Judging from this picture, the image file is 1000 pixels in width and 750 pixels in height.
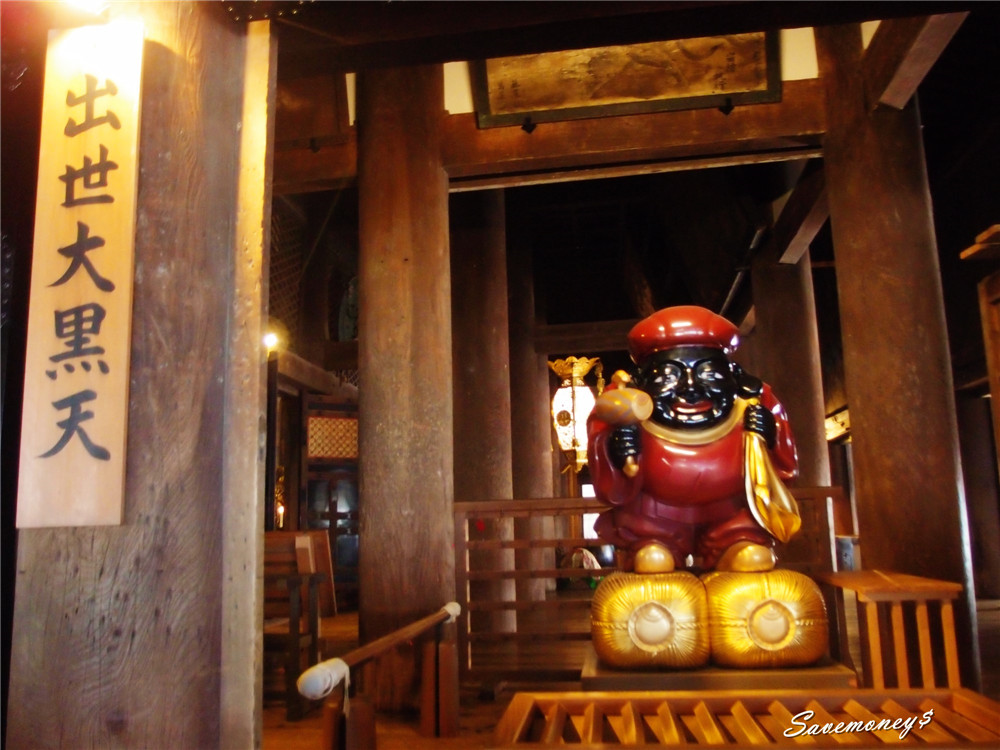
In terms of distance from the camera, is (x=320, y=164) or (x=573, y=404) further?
(x=573, y=404)

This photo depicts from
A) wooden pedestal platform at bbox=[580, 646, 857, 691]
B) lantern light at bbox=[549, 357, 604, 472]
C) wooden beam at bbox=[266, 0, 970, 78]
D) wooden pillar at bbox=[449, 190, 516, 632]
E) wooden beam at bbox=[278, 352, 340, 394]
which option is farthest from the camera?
lantern light at bbox=[549, 357, 604, 472]

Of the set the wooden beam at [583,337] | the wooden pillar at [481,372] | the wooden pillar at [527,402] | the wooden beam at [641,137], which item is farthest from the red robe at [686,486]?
the wooden beam at [583,337]

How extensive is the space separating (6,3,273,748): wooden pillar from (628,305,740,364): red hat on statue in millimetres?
1813

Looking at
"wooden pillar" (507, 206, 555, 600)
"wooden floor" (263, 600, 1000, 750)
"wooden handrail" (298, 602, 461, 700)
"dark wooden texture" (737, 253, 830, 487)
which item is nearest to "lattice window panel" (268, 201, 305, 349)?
"wooden pillar" (507, 206, 555, 600)

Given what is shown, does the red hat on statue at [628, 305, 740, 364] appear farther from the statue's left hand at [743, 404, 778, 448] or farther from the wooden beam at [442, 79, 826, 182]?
the wooden beam at [442, 79, 826, 182]

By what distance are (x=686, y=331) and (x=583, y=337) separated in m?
6.74

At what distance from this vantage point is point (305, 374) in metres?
8.12

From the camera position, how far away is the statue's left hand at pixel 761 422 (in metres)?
3.21

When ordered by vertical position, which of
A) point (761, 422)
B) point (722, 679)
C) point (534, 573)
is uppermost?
point (761, 422)

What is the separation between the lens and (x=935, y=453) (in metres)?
3.83

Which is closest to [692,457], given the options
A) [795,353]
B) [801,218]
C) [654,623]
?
[654,623]

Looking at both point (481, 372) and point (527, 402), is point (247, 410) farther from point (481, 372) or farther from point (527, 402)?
point (527, 402)

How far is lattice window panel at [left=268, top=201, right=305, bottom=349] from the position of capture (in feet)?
25.1

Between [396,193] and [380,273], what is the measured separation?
18.4 inches
